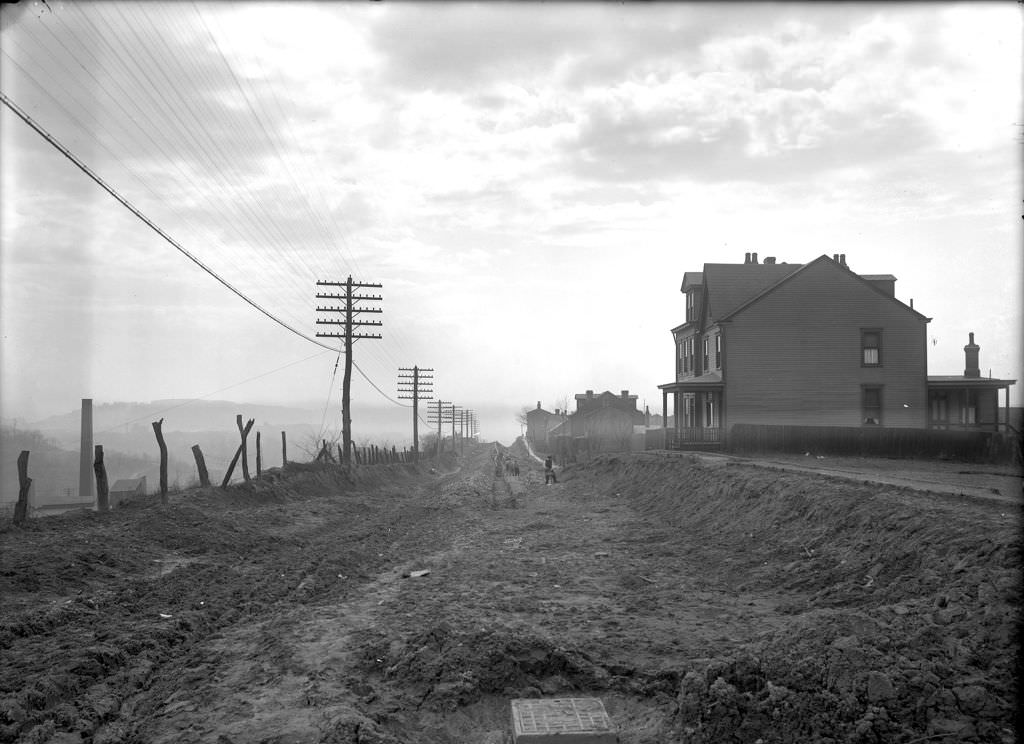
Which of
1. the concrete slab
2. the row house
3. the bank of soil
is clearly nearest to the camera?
the concrete slab

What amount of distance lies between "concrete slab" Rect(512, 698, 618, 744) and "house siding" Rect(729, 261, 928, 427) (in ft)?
103

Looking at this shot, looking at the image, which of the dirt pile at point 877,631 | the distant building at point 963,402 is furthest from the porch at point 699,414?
the dirt pile at point 877,631

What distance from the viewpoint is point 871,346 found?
1423 inches

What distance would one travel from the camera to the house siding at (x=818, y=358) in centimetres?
3569

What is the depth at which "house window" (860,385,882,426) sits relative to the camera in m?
35.8

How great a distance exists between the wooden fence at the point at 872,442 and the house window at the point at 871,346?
26.2 feet

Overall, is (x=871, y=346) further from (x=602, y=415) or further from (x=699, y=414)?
(x=602, y=415)

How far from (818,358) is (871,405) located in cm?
345

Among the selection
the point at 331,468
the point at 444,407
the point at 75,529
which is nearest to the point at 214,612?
the point at 75,529

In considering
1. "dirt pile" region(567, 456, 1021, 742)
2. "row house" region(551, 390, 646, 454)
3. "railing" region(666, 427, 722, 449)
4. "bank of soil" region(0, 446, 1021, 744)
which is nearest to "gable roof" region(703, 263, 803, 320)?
"railing" region(666, 427, 722, 449)

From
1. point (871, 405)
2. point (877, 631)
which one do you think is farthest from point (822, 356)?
point (877, 631)

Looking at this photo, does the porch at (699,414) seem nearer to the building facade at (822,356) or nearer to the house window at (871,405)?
the building facade at (822,356)

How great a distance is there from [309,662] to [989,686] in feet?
18.6

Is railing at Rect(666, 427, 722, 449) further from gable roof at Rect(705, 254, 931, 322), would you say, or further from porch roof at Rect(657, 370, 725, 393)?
gable roof at Rect(705, 254, 931, 322)
